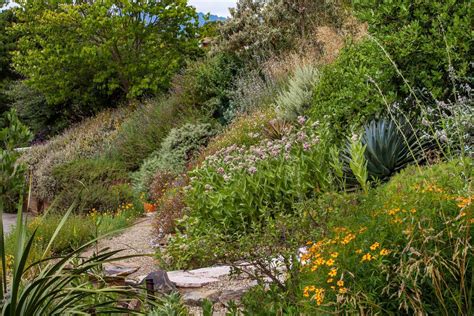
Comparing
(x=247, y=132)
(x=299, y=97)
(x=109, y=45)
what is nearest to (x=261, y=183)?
(x=299, y=97)

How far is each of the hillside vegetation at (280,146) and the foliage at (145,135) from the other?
0.05m

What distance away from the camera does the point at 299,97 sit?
387 inches

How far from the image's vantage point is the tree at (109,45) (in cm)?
2030

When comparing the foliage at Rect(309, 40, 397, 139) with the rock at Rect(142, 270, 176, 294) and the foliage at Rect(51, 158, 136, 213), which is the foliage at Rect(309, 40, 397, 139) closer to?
the rock at Rect(142, 270, 176, 294)

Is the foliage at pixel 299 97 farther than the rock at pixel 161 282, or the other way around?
the foliage at pixel 299 97

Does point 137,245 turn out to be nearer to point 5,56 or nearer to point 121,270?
point 121,270

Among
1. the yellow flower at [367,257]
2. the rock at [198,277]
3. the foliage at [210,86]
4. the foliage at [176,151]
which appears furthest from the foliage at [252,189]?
the foliage at [210,86]

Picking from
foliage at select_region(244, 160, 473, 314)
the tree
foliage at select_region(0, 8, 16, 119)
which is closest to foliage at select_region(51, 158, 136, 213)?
the tree

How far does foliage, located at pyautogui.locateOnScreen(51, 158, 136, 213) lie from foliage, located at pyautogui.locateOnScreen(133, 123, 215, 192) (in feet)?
1.24

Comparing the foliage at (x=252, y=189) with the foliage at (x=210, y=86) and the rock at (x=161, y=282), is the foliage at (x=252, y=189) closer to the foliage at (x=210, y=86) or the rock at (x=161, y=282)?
the rock at (x=161, y=282)

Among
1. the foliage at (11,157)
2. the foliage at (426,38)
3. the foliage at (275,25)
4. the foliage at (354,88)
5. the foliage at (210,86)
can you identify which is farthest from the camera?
the foliage at (275,25)

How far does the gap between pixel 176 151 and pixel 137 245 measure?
4310mm

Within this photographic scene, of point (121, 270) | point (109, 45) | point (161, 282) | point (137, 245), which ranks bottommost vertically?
point (137, 245)

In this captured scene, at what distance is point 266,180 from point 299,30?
10629 millimetres
